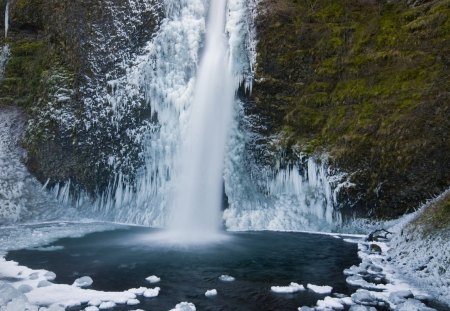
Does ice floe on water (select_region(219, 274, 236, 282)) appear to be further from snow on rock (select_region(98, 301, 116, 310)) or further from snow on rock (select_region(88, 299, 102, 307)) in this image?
snow on rock (select_region(88, 299, 102, 307))

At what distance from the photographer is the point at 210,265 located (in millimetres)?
9883

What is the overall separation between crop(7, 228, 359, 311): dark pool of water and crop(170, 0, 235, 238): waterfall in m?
1.85

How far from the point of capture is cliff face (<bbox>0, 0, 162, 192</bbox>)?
16.9 metres

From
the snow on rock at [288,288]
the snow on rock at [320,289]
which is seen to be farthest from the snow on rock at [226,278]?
the snow on rock at [320,289]

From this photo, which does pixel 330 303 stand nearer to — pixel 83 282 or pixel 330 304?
pixel 330 304

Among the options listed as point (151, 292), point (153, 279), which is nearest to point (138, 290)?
point (151, 292)

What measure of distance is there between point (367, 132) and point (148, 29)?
363 inches

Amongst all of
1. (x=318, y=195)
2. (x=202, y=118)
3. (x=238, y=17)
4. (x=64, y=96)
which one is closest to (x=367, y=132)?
(x=318, y=195)

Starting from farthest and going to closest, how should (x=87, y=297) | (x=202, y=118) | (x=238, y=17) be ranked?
(x=238, y=17)
(x=202, y=118)
(x=87, y=297)

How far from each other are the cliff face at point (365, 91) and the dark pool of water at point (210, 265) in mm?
2779

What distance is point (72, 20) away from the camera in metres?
18.4

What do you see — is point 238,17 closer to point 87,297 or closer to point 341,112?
point 341,112

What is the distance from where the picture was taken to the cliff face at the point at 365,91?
13.3m

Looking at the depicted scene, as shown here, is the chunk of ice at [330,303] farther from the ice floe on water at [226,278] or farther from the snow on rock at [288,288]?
the ice floe on water at [226,278]
